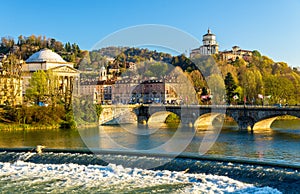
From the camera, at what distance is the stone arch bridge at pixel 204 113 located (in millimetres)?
37969

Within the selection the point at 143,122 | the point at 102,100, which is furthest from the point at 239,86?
the point at 102,100

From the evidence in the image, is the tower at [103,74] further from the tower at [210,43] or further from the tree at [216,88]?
the tower at [210,43]

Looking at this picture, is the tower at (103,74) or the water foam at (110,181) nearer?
the water foam at (110,181)

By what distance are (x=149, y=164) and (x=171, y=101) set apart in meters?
37.6

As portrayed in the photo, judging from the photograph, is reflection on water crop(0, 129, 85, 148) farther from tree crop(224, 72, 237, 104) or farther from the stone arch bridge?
tree crop(224, 72, 237, 104)

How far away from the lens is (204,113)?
143 ft

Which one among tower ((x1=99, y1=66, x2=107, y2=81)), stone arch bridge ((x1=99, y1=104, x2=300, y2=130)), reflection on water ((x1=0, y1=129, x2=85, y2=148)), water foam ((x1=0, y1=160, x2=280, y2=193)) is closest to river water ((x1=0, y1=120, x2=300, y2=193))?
water foam ((x1=0, y1=160, x2=280, y2=193))

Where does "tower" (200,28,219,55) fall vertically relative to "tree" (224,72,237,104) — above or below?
above

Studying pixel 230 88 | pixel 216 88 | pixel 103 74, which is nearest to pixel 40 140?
pixel 103 74

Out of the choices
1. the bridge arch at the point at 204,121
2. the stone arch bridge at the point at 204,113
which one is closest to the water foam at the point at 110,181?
the stone arch bridge at the point at 204,113

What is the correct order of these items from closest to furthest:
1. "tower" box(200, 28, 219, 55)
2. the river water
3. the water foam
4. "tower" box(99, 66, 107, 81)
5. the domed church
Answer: the water foam → the river water → "tower" box(99, 66, 107, 81) → the domed church → "tower" box(200, 28, 219, 55)

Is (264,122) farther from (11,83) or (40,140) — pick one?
(11,83)

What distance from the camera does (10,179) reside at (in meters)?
18.7

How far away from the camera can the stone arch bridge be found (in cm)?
3797
